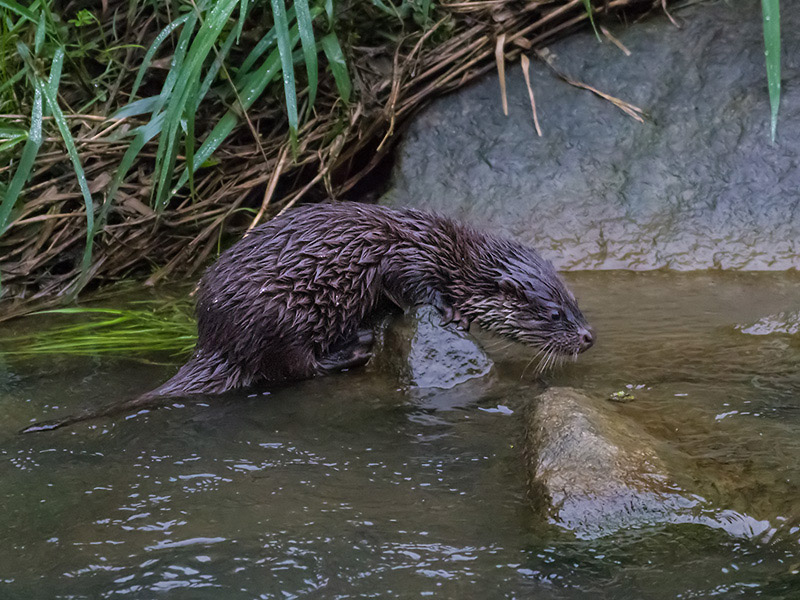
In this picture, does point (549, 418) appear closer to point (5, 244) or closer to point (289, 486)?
point (289, 486)

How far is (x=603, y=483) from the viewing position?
200 cm

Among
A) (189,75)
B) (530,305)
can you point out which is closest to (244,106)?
(189,75)

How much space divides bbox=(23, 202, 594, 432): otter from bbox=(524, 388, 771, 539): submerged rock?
815mm

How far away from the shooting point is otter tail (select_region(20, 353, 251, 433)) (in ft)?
8.84

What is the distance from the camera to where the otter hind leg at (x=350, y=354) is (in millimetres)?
3113

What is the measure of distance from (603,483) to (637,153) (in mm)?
2418

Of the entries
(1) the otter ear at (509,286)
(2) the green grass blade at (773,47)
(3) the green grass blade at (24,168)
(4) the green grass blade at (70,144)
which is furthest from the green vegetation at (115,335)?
(2) the green grass blade at (773,47)

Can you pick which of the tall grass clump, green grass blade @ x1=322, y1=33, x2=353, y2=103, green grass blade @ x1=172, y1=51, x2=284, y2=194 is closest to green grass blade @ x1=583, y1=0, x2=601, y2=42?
the tall grass clump

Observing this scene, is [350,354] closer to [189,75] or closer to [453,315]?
[453,315]

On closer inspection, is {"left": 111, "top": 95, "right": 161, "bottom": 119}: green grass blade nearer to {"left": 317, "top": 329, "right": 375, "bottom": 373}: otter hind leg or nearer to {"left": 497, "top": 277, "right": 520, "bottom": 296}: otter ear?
{"left": 317, "top": 329, "right": 375, "bottom": 373}: otter hind leg

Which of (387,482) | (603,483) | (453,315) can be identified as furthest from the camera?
(453,315)

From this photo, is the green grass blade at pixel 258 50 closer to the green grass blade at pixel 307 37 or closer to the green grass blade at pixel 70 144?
the green grass blade at pixel 307 37

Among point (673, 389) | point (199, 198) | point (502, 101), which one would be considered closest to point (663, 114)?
point (502, 101)

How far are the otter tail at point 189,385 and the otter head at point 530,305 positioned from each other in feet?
3.05
